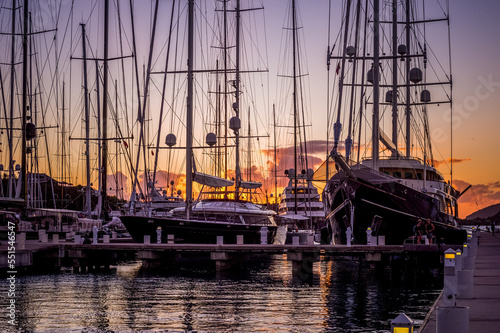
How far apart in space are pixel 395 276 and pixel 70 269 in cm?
1870

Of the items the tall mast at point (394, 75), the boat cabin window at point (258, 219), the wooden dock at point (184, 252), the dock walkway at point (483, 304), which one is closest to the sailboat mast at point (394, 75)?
the tall mast at point (394, 75)

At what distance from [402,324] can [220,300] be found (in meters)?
18.9

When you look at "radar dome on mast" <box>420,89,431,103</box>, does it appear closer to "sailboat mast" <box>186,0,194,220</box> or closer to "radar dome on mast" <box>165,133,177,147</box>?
"sailboat mast" <box>186,0,194,220</box>

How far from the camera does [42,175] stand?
85.0 metres

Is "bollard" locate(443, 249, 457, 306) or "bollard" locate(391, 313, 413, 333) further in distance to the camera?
"bollard" locate(443, 249, 457, 306)

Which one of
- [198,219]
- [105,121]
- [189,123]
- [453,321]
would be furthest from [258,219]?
[453,321]

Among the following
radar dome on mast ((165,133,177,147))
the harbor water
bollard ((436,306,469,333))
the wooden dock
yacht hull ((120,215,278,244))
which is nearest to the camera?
bollard ((436,306,469,333))

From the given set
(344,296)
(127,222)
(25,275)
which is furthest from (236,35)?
(344,296)

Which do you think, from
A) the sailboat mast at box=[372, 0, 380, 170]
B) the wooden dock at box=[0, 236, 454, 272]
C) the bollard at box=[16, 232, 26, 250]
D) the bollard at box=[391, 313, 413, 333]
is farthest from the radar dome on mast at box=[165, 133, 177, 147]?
the bollard at box=[391, 313, 413, 333]

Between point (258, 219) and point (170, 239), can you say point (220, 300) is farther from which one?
point (258, 219)

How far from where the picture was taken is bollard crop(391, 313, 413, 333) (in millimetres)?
8297

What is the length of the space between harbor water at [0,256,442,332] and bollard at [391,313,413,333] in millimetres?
11974

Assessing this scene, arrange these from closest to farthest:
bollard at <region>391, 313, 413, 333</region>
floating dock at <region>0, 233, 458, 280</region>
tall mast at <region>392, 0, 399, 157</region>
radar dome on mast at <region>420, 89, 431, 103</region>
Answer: bollard at <region>391, 313, 413, 333</region>
floating dock at <region>0, 233, 458, 280</region>
tall mast at <region>392, 0, 399, 157</region>
radar dome on mast at <region>420, 89, 431, 103</region>

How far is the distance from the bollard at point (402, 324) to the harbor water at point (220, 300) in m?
12.0
